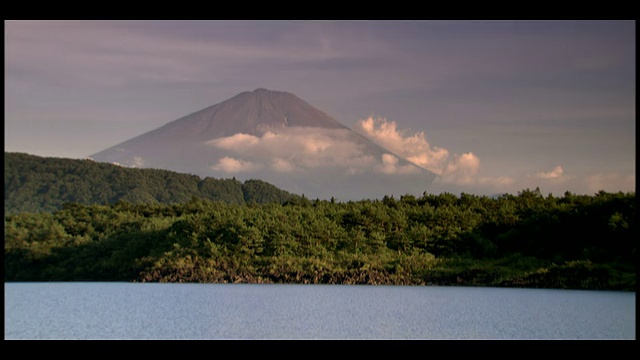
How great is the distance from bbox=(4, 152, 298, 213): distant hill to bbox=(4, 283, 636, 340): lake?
48.8 ft

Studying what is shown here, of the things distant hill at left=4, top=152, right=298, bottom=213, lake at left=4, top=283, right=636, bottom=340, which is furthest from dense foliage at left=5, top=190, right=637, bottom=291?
distant hill at left=4, top=152, right=298, bottom=213

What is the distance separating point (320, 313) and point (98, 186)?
25.8 meters

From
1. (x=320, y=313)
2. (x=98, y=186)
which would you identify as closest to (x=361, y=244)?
(x=320, y=313)

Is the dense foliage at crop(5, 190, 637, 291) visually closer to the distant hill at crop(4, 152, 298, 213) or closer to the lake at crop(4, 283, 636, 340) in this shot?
the lake at crop(4, 283, 636, 340)

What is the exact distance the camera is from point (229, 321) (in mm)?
15930

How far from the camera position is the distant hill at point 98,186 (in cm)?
3725

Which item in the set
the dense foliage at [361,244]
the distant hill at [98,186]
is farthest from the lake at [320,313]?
the distant hill at [98,186]

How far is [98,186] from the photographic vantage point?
40.2 metres

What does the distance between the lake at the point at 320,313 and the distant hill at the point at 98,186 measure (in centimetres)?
1489

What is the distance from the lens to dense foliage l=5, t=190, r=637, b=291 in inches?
939

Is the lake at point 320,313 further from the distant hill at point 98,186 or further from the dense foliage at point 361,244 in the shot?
the distant hill at point 98,186
